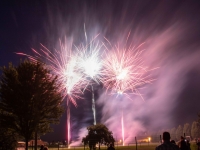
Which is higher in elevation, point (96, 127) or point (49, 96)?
point (49, 96)

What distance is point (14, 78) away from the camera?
846 inches

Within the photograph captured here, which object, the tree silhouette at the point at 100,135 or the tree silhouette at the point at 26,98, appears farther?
the tree silhouette at the point at 100,135

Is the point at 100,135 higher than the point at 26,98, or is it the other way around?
the point at 26,98

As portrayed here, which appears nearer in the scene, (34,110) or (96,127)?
(34,110)

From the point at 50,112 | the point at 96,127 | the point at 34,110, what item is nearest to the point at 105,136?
the point at 96,127

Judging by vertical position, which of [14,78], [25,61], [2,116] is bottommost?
[2,116]

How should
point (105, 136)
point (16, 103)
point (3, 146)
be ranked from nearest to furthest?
point (3, 146), point (16, 103), point (105, 136)

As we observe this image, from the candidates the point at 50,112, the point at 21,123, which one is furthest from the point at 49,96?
the point at 21,123

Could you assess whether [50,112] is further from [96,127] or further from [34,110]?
[96,127]

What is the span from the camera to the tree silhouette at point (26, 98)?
822 inches

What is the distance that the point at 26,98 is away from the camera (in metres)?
20.8

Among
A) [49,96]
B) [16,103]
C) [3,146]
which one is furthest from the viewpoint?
[49,96]

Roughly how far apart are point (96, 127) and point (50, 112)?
16.1 meters

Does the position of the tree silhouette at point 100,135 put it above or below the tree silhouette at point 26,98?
below
